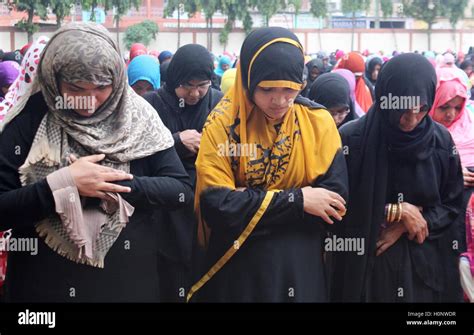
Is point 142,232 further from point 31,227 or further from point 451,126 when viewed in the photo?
point 451,126

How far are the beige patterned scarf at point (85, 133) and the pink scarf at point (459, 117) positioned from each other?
1602 mm

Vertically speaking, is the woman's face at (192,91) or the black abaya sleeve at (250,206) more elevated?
the woman's face at (192,91)

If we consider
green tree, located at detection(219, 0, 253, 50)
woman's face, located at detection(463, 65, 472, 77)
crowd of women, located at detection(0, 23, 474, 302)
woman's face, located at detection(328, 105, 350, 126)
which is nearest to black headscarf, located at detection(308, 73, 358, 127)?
woman's face, located at detection(328, 105, 350, 126)

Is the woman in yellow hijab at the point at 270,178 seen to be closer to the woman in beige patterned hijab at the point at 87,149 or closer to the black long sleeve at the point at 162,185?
the black long sleeve at the point at 162,185

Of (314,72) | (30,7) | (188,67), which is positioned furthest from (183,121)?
(30,7)

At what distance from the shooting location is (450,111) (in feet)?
11.3

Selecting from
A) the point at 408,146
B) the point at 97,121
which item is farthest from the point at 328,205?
the point at 97,121

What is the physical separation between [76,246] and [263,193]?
27.2 inches

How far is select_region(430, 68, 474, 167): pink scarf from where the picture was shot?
3.33 m

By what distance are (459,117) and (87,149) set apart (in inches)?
77.1

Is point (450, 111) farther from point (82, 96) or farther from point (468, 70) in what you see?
point (468, 70)

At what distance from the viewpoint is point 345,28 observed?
1476 inches

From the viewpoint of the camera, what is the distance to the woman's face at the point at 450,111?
346cm

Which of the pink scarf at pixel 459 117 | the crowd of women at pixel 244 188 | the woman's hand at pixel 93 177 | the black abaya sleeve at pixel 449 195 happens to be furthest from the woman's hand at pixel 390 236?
the woman's hand at pixel 93 177
